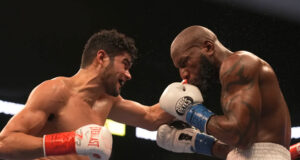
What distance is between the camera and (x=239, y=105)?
2.21m

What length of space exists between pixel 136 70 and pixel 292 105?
2461 millimetres

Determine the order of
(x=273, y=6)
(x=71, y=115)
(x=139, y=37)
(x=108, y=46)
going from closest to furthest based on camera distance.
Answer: (x=71, y=115) < (x=108, y=46) < (x=273, y=6) < (x=139, y=37)

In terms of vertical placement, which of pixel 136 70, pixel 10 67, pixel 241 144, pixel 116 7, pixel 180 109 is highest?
pixel 116 7

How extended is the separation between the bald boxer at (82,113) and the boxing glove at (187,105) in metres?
0.40

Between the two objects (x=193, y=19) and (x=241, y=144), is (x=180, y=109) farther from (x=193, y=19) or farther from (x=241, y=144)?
(x=193, y=19)

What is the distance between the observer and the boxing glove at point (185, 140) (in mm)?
2744

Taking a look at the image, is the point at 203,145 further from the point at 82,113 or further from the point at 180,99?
the point at 82,113

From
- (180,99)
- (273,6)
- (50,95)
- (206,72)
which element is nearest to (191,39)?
(206,72)

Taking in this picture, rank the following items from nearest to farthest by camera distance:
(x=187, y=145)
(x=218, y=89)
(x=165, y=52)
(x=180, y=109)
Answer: (x=180, y=109)
(x=187, y=145)
(x=165, y=52)
(x=218, y=89)

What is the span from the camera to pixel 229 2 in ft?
19.3

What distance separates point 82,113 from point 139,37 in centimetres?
374

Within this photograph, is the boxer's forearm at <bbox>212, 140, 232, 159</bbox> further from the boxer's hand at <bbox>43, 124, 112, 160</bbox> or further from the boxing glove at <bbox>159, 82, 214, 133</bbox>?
the boxer's hand at <bbox>43, 124, 112, 160</bbox>

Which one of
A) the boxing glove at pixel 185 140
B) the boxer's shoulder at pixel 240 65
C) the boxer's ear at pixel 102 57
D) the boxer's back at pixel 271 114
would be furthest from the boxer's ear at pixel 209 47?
the boxer's ear at pixel 102 57

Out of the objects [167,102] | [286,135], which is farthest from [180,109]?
[286,135]
